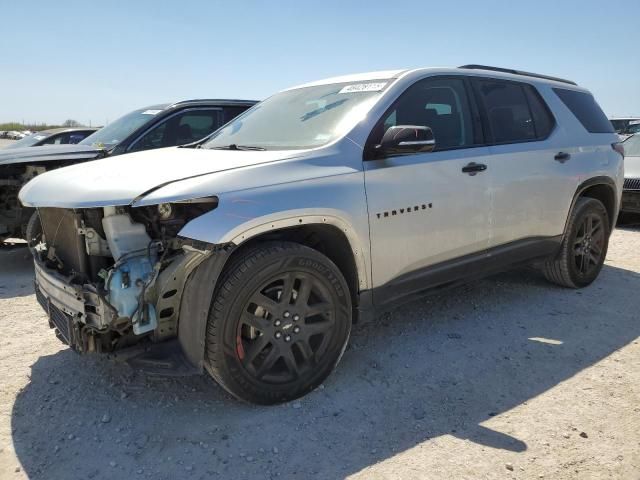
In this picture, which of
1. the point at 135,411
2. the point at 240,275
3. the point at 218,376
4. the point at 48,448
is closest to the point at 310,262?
the point at 240,275

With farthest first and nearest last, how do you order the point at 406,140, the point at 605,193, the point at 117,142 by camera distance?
Answer: the point at 117,142, the point at 605,193, the point at 406,140

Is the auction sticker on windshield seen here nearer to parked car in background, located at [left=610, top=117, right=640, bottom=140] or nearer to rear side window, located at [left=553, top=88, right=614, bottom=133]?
rear side window, located at [left=553, top=88, right=614, bottom=133]

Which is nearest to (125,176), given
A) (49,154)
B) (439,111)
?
(439,111)

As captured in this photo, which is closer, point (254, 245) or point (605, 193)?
point (254, 245)

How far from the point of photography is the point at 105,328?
2705 millimetres

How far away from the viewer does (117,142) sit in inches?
241

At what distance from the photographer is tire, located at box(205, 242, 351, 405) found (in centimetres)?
277

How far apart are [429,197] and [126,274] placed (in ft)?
6.34

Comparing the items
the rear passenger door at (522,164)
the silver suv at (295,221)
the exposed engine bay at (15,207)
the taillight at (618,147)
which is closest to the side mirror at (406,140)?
the silver suv at (295,221)

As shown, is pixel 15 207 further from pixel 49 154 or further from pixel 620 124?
Result: pixel 620 124

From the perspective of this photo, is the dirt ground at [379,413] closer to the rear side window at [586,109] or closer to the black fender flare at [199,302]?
the black fender flare at [199,302]

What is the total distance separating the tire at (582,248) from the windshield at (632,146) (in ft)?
16.2

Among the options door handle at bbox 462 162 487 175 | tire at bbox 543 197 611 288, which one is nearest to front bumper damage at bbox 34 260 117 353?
door handle at bbox 462 162 487 175

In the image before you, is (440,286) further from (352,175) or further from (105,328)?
(105,328)
